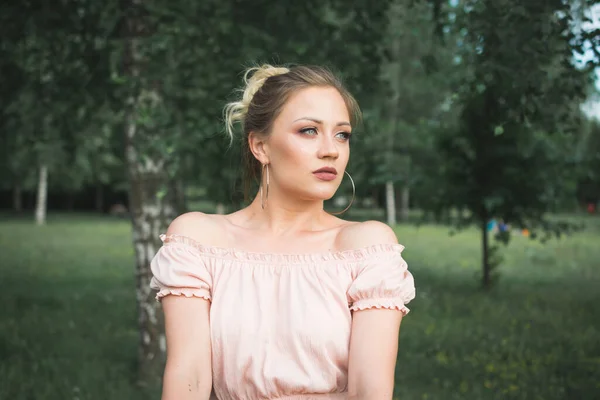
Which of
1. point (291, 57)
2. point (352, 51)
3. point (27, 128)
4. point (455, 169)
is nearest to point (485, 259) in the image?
point (455, 169)

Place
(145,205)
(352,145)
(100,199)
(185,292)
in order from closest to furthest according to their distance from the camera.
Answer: (185,292) < (145,205) < (352,145) < (100,199)

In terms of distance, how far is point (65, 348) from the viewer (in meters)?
7.15

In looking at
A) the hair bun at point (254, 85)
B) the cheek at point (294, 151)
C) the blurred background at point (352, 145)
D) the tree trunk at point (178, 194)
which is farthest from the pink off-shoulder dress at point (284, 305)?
the tree trunk at point (178, 194)

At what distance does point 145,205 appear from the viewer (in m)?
5.84

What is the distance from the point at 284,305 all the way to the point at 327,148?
0.51 meters

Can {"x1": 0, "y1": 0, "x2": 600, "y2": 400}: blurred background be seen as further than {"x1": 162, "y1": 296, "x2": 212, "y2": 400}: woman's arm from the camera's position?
Yes

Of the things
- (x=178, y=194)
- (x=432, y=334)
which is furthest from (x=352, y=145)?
(x=432, y=334)

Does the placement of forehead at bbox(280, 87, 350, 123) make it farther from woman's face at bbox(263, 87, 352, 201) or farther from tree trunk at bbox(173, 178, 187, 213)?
tree trunk at bbox(173, 178, 187, 213)

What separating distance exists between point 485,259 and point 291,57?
6.39 meters

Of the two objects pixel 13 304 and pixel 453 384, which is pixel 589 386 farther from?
pixel 13 304

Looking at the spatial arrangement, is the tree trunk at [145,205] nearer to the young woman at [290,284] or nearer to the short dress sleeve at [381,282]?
the young woman at [290,284]

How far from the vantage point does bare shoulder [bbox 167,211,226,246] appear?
2.32 m

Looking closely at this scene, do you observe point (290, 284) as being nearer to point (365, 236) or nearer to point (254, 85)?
point (365, 236)

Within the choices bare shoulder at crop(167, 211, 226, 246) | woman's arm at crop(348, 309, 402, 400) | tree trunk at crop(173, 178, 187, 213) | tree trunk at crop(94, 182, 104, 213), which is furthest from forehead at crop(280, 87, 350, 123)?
tree trunk at crop(94, 182, 104, 213)
